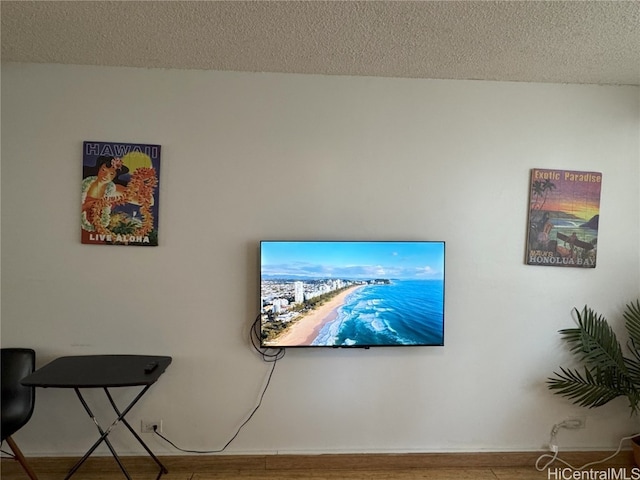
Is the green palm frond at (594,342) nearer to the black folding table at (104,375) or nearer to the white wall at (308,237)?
the white wall at (308,237)

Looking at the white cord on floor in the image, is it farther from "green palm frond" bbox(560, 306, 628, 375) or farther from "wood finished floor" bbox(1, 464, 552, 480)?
"green palm frond" bbox(560, 306, 628, 375)

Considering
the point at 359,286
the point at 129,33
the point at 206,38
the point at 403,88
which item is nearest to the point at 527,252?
the point at 359,286

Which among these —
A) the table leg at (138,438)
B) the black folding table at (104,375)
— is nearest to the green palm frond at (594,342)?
the black folding table at (104,375)

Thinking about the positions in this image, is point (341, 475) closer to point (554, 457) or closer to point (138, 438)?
point (138, 438)

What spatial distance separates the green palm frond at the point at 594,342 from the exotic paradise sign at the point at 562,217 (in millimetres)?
366

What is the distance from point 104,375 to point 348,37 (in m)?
2.12

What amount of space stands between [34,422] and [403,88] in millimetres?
2998

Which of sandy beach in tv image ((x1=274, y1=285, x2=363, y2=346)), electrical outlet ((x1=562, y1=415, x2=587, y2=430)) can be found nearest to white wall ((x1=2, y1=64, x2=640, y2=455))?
electrical outlet ((x1=562, y1=415, x2=587, y2=430))

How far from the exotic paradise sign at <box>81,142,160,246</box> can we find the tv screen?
2.44ft

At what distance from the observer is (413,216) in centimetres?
251

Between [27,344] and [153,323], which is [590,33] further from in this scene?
[27,344]

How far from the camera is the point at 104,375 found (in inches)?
81.8

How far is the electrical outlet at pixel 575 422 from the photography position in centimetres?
257

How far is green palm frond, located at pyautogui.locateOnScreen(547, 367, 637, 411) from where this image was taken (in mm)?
2377
